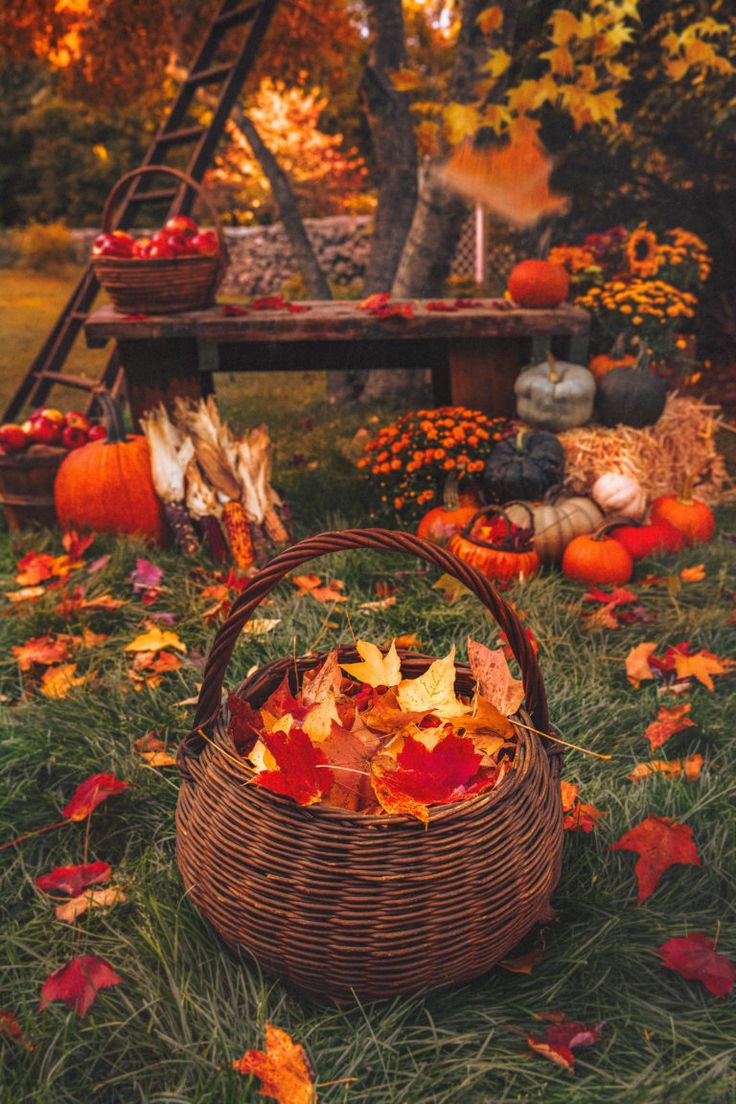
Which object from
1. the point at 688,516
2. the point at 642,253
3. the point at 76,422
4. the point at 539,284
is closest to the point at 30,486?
the point at 76,422

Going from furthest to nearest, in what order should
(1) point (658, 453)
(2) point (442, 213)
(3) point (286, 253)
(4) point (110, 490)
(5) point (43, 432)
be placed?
(3) point (286, 253) < (2) point (442, 213) < (1) point (658, 453) < (5) point (43, 432) < (4) point (110, 490)

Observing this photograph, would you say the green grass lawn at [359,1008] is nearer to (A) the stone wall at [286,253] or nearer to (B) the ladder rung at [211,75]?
(B) the ladder rung at [211,75]

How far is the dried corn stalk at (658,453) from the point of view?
3986mm

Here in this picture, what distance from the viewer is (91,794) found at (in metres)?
1.95

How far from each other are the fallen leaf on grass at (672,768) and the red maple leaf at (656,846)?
0.86 ft

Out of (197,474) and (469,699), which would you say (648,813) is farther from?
(197,474)

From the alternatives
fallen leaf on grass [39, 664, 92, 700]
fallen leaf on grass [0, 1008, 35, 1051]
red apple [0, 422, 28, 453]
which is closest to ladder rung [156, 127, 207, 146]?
red apple [0, 422, 28, 453]

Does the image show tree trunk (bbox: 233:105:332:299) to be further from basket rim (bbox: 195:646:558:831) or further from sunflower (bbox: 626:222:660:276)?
basket rim (bbox: 195:646:558:831)

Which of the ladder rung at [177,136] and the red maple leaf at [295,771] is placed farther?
the ladder rung at [177,136]

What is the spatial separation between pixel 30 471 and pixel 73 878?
248 centimetres

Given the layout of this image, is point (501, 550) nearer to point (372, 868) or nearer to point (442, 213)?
point (372, 868)

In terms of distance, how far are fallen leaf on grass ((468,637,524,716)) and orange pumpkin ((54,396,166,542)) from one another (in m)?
2.37

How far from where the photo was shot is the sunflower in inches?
221

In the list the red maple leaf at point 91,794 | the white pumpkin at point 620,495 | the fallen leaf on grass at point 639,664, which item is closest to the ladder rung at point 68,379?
the white pumpkin at point 620,495
